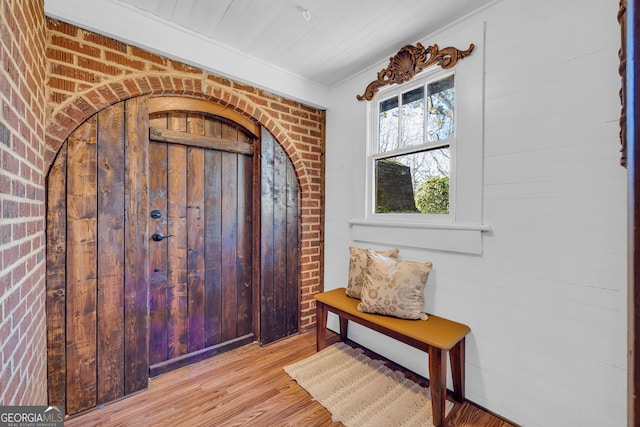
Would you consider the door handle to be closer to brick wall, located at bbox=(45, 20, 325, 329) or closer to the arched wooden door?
the arched wooden door

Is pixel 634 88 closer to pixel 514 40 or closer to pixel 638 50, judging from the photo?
pixel 638 50

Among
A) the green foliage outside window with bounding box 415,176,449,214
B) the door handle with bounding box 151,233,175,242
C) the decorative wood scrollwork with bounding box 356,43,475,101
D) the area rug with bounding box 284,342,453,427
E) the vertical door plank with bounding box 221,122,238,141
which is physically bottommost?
the area rug with bounding box 284,342,453,427

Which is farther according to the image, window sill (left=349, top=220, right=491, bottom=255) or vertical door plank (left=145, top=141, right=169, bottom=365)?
vertical door plank (left=145, top=141, right=169, bottom=365)

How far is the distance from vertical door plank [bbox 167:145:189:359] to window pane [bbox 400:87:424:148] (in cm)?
177

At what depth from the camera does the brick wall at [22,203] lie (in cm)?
97

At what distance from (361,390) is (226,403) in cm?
90

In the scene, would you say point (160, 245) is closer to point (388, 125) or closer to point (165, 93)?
point (165, 93)

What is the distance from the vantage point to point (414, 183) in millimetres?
2221

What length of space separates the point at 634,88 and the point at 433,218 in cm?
175

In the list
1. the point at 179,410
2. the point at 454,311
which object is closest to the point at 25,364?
the point at 179,410

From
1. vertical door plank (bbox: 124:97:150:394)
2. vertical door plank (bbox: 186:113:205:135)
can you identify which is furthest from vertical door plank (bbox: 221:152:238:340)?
vertical door plank (bbox: 124:97:150:394)

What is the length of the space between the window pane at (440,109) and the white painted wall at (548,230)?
25 centimetres

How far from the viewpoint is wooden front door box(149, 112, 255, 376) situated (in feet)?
6.95

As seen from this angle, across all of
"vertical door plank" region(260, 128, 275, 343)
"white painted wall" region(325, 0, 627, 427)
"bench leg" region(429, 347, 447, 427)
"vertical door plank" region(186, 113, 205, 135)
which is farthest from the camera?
"vertical door plank" region(260, 128, 275, 343)
